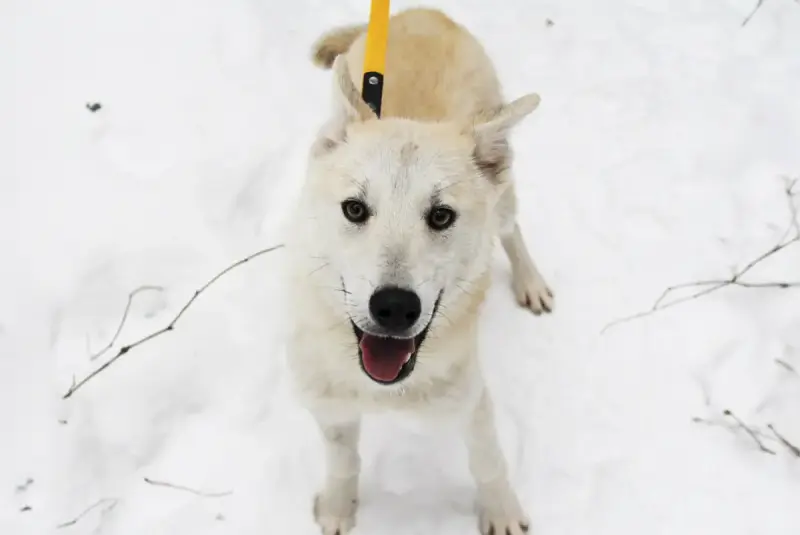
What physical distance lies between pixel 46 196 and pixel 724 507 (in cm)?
350

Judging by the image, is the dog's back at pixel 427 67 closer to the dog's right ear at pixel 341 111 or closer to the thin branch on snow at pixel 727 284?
the dog's right ear at pixel 341 111

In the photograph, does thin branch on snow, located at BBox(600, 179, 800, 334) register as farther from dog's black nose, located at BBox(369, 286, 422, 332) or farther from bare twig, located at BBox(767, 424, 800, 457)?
dog's black nose, located at BBox(369, 286, 422, 332)

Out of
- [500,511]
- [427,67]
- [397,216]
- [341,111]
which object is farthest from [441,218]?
[500,511]

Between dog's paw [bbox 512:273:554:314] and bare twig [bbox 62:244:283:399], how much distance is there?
1.25 meters

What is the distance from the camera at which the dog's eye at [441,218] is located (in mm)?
2375

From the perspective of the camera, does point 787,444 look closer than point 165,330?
Yes

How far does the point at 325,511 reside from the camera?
10.6 ft

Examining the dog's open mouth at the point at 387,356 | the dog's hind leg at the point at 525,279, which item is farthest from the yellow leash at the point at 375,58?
the dog's hind leg at the point at 525,279

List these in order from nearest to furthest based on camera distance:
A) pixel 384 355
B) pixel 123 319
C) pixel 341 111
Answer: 1. pixel 384 355
2. pixel 341 111
3. pixel 123 319

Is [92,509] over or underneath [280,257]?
underneath

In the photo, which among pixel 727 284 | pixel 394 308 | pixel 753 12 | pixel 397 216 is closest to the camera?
pixel 394 308

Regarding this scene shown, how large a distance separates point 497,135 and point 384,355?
2.69 feet

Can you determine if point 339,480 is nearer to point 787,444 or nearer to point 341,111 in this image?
point 341,111

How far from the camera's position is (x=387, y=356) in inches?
94.8
